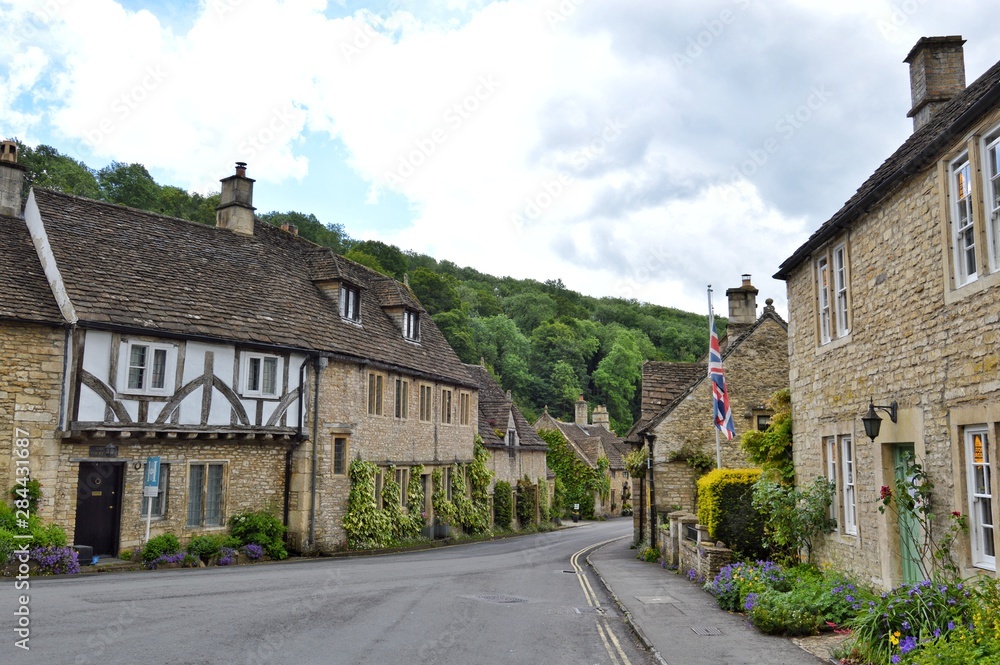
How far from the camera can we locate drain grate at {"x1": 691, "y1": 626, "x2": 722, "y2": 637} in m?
10.7

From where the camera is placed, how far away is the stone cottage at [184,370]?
17.6 metres

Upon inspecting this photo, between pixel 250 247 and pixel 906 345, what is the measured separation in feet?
67.8

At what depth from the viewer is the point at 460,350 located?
72.8 metres

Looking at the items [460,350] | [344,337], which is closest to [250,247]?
[344,337]

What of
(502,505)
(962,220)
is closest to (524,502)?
(502,505)

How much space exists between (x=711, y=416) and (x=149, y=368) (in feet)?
52.5

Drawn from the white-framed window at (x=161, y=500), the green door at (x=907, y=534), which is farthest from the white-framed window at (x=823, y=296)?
the white-framed window at (x=161, y=500)

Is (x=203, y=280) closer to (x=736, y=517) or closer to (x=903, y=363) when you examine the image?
(x=736, y=517)

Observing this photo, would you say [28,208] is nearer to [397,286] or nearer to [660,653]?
[397,286]

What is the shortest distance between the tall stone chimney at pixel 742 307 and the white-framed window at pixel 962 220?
17.4 meters

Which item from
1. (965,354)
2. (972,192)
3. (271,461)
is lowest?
(271,461)

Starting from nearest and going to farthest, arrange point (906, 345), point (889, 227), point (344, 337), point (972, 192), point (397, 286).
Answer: point (972, 192)
point (906, 345)
point (889, 227)
point (344, 337)
point (397, 286)

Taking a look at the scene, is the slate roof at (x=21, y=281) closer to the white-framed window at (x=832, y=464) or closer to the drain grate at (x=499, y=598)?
the drain grate at (x=499, y=598)

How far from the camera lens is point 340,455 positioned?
78.3 feet
